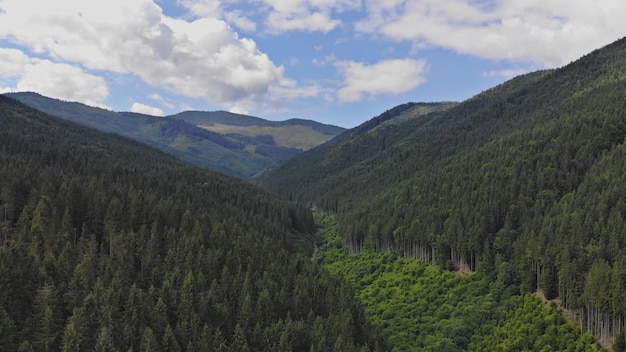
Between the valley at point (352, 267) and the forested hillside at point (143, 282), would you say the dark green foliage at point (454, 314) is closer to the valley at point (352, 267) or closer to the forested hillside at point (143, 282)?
the valley at point (352, 267)

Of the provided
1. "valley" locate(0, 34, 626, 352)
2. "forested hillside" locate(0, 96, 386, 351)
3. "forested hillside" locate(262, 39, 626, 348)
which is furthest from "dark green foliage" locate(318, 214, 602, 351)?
"forested hillside" locate(0, 96, 386, 351)

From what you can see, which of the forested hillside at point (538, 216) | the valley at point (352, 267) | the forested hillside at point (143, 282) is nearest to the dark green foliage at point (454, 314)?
the valley at point (352, 267)

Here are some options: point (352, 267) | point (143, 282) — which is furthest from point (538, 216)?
point (143, 282)

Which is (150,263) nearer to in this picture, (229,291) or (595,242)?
(229,291)

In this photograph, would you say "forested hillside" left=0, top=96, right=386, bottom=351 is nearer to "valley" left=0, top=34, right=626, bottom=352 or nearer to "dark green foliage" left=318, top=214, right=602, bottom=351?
"valley" left=0, top=34, right=626, bottom=352

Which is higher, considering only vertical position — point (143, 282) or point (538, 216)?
point (538, 216)

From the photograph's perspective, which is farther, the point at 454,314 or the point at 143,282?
the point at 454,314

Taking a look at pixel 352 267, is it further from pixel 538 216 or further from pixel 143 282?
pixel 143 282

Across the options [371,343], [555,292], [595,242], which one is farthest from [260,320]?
[595,242]

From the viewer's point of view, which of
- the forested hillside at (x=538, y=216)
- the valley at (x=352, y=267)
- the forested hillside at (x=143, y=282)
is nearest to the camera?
the forested hillside at (x=143, y=282)
